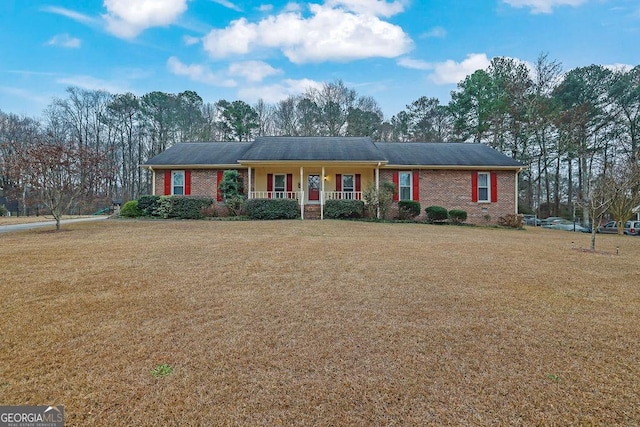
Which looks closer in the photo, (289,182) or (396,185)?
(396,185)

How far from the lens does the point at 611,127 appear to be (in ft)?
83.8

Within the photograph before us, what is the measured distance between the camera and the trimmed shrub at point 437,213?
619 inches

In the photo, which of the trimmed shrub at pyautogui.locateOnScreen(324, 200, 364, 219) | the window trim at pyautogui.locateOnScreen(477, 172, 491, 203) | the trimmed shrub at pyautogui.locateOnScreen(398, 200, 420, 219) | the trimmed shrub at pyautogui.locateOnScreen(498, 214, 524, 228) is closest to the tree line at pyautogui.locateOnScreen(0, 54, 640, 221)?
the window trim at pyautogui.locateOnScreen(477, 172, 491, 203)

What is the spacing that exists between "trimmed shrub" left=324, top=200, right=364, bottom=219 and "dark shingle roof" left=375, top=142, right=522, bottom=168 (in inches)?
131

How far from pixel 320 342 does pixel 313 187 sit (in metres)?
15.4

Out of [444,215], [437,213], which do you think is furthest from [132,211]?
[444,215]

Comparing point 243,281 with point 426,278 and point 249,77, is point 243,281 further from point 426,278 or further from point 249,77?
point 249,77

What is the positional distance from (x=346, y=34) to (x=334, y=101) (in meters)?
16.5

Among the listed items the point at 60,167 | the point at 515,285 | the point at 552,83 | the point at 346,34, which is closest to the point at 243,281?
the point at 515,285

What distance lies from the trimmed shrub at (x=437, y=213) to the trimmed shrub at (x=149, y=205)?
46.6 ft

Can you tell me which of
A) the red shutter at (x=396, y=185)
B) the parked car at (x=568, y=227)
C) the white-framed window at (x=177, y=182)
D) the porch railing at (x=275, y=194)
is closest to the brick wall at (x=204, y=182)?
the white-framed window at (x=177, y=182)

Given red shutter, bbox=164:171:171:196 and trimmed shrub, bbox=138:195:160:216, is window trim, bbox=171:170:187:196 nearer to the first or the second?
red shutter, bbox=164:171:171:196

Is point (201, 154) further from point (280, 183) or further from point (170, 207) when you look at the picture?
point (280, 183)

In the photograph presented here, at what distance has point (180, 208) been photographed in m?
15.1
